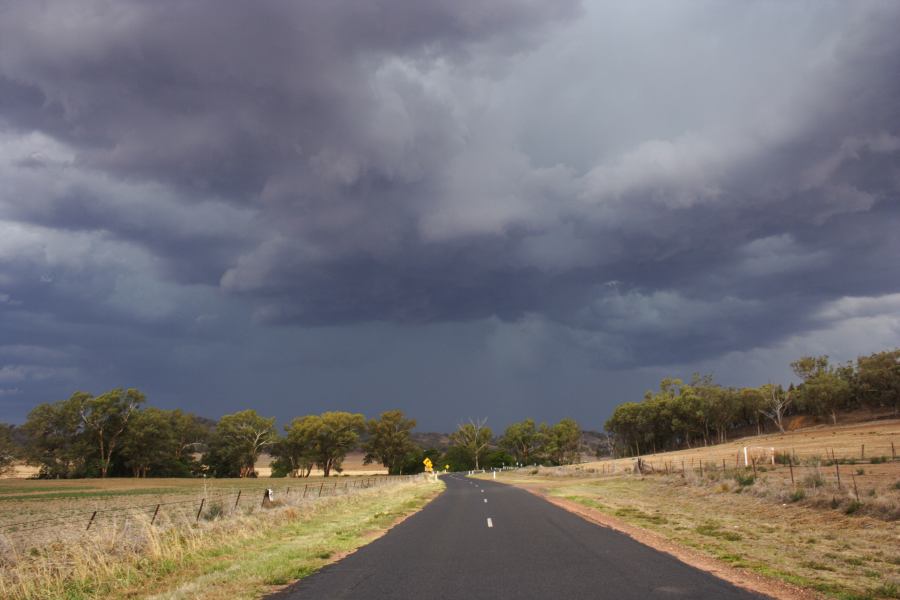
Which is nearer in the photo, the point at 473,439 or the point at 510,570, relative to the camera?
the point at 510,570

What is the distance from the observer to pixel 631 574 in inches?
447

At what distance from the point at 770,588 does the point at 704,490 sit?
22.1 m

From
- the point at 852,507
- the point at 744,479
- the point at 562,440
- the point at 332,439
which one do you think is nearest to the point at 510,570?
the point at 852,507

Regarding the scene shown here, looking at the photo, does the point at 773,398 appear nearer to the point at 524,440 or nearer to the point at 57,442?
the point at 524,440

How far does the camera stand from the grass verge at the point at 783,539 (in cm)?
1124

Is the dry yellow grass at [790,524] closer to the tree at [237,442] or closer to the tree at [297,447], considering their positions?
the tree at [237,442]

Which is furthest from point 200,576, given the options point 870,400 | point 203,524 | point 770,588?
point 870,400

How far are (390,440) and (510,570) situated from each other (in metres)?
137

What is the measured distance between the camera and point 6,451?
324 feet

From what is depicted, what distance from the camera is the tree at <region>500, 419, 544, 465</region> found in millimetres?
169750

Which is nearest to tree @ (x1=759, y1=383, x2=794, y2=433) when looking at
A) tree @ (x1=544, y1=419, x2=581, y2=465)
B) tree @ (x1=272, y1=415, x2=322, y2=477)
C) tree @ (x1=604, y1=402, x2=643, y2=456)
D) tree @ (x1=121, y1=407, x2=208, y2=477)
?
tree @ (x1=604, y1=402, x2=643, y2=456)

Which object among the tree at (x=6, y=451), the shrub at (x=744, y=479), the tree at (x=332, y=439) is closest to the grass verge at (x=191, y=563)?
the shrub at (x=744, y=479)

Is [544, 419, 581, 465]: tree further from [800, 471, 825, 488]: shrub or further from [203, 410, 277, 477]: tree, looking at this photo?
[800, 471, 825, 488]: shrub

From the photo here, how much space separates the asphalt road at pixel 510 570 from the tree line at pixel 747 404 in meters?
121
